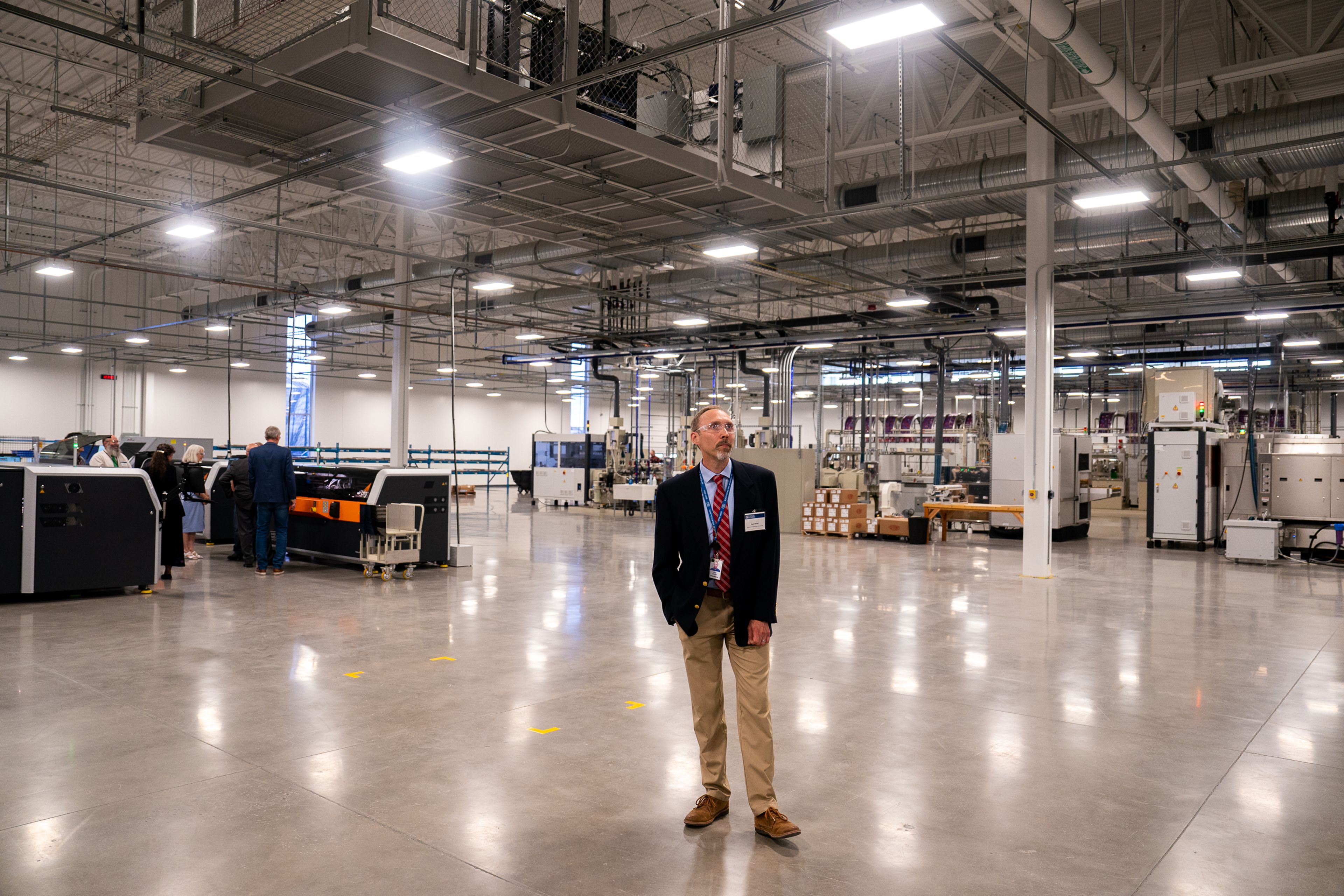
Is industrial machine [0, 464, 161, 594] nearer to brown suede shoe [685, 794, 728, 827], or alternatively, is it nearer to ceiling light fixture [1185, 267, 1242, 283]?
brown suede shoe [685, 794, 728, 827]

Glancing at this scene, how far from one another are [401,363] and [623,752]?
43.2 feet

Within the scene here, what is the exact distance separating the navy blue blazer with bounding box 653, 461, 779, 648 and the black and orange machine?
7659 mm

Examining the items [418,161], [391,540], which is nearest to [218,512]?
[391,540]

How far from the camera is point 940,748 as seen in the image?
14.7 ft

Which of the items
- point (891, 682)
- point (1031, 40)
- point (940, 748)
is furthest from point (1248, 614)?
point (1031, 40)

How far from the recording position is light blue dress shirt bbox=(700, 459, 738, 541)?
3.47m

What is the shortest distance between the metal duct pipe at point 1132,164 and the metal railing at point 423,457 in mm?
18395

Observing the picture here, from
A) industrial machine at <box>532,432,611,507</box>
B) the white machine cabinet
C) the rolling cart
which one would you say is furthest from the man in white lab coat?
the white machine cabinet

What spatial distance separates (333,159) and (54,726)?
590 cm

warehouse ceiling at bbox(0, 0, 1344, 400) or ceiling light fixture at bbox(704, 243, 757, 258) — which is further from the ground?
warehouse ceiling at bbox(0, 0, 1344, 400)

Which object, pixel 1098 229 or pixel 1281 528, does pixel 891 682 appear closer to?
pixel 1098 229

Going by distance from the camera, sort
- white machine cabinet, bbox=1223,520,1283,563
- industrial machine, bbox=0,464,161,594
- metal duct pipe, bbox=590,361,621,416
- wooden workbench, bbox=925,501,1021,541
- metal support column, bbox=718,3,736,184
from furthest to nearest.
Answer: metal duct pipe, bbox=590,361,621,416, wooden workbench, bbox=925,501,1021,541, white machine cabinet, bbox=1223,520,1283,563, metal support column, bbox=718,3,736,184, industrial machine, bbox=0,464,161,594

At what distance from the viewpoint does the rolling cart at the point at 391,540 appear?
34.2 ft

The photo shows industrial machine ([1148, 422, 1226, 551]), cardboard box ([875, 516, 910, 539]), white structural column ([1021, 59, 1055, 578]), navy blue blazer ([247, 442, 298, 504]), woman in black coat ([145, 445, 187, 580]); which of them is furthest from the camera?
cardboard box ([875, 516, 910, 539])
